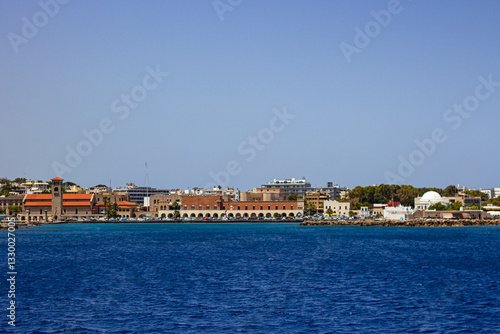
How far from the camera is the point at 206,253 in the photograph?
48.2m

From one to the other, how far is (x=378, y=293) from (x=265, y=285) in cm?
558

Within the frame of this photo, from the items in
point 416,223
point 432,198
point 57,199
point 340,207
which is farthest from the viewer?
point 340,207

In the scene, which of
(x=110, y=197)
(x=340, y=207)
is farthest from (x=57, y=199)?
(x=340, y=207)

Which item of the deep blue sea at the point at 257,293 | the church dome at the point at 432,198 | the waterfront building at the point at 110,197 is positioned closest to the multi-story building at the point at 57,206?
the waterfront building at the point at 110,197

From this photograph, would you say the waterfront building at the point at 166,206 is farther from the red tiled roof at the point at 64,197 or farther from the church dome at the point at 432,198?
the church dome at the point at 432,198

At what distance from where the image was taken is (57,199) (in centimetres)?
13188

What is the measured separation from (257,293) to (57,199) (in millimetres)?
113011

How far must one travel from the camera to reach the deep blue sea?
2125 centimetres

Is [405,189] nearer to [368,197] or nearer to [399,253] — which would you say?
[368,197]

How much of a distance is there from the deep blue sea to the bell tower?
89248mm

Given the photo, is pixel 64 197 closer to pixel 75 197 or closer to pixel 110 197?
pixel 75 197

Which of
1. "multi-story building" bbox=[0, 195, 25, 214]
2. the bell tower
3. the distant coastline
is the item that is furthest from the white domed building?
"multi-story building" bbox=[0, 195, 25, 214]

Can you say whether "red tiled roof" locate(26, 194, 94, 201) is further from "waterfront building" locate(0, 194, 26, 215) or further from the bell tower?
"waterfront building" locate(0, 194, 26, 215)

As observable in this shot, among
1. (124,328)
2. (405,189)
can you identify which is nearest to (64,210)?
(405,189)
